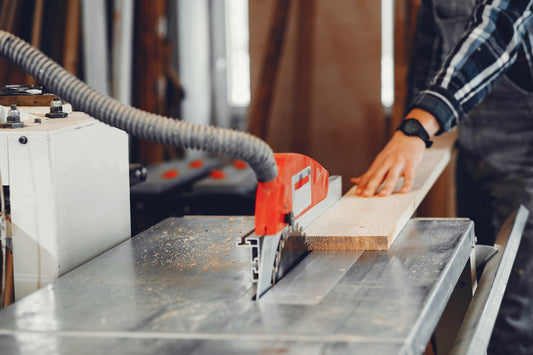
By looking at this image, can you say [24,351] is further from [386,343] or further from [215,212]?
[215,212]

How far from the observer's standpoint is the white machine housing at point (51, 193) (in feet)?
3.47

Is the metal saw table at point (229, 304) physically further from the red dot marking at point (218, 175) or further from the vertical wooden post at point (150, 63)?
the vertical wooden post at point (150, 63)

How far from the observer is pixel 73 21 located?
3.14 m

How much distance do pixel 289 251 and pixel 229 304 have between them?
0.62ft

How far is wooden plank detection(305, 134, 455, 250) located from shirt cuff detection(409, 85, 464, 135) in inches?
5.1

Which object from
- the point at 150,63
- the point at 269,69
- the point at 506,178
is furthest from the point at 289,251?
the point at 150,63

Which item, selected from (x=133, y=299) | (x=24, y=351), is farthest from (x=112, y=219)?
(x=24, y=351)

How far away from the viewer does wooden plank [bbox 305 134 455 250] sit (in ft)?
3.85

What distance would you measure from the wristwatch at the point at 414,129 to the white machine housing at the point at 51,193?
2.37 ft

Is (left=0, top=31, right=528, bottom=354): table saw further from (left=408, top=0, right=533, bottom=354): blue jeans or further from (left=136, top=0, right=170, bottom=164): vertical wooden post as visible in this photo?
(left=136, top=0, right=170, bottom=164): vertical wooden post

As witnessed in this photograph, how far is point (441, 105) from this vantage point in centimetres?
163

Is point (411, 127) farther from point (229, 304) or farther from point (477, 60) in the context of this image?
point (229, 304)

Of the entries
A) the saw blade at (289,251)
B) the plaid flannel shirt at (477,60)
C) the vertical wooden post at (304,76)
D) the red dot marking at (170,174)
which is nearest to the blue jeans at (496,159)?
the plaid flannel shirt at (477,60)

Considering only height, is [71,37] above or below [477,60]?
above
